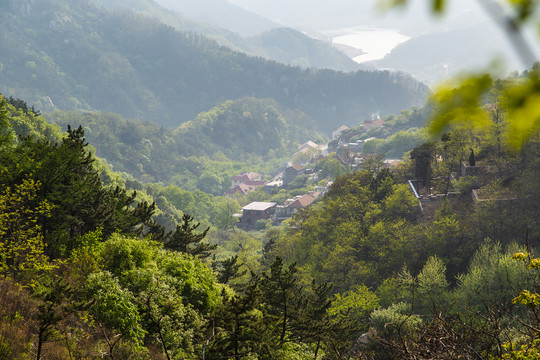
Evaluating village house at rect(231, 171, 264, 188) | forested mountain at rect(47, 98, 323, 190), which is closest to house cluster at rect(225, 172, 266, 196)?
village house at rect(231, 171, 264, 188)

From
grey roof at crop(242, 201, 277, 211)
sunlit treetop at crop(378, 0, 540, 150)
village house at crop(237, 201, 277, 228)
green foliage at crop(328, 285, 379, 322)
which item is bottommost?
village house at crop(237, 201, 277, 228)

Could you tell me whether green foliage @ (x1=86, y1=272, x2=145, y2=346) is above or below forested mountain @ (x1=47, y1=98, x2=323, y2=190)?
above

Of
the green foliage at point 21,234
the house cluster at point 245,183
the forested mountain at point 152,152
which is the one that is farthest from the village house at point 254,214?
the green foliage at point 21,234

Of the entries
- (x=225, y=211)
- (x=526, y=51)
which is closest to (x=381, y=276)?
(x=526, y=51)

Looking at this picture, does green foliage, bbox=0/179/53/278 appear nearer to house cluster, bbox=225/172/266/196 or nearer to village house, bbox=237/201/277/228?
village house, bbox=237/201/277/228

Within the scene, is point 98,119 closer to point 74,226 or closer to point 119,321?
point 74,226

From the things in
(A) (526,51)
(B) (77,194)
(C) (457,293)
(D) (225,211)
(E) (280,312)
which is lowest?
(D) (225,211)

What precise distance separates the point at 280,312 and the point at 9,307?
927cm

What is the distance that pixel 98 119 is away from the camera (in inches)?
6334

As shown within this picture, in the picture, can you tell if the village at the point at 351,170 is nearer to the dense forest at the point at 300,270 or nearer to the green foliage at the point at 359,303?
the dense forest at the point at 300,270

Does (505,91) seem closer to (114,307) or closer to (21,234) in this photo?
(114,307)

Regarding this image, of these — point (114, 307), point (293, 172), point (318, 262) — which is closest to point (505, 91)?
point (114, 307)

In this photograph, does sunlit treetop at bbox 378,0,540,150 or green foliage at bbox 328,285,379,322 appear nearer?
sunlit treetop at bbox 378,0,540,150

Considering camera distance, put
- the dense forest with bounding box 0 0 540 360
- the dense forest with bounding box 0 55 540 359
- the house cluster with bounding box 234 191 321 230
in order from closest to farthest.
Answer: the dense forest with bounding box 0 0 540 360, the dense forest with bounding box 0 55 540 359, the house cluster with bounding box 234 191 321 230
